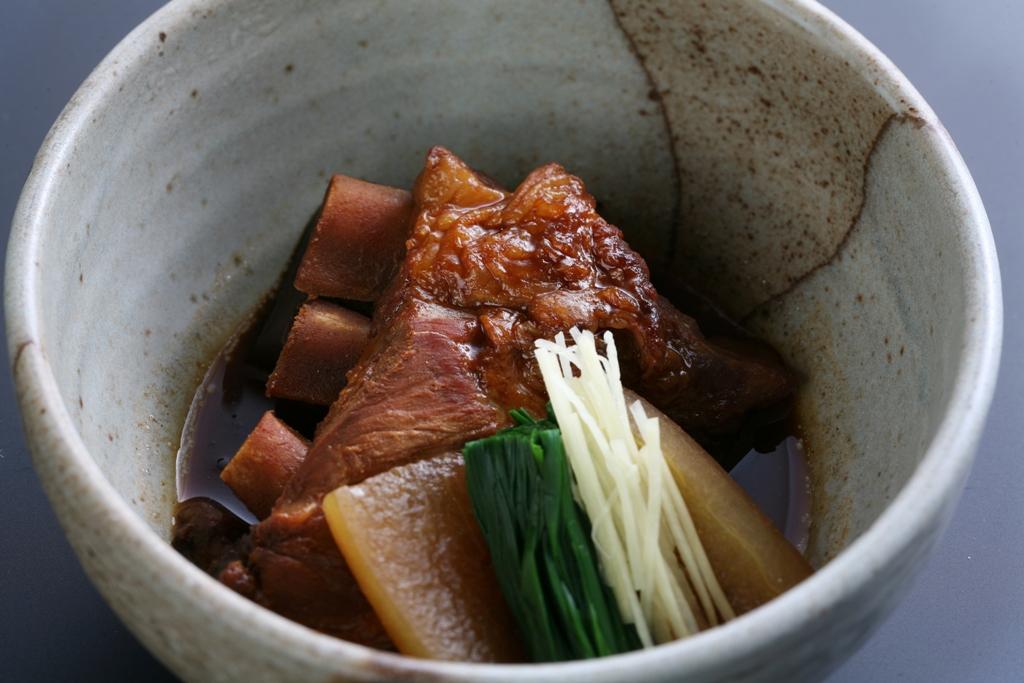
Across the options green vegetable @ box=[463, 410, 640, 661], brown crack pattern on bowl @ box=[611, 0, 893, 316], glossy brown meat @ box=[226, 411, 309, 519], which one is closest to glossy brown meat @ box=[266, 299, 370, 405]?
glossy brown meat @ box=[226, 411, 309, 519]

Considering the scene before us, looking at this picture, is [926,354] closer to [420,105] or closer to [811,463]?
[811,463]

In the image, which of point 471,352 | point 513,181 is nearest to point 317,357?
point 471,352

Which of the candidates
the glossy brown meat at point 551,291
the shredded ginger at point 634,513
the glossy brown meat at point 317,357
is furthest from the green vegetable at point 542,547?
the glossy brown meat at point 317,357

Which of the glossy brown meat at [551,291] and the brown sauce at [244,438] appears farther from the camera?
the brown sauce at [244,438]

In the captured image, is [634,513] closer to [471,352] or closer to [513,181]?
[471,352]

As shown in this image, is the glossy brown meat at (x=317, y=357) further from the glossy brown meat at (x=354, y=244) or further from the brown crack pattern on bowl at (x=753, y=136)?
the brown crack pattern on bowl at (x=753, y=136)

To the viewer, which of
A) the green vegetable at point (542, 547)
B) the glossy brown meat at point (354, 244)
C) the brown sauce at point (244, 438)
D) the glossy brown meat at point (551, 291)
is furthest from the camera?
the glossy brown meat at point (354, 244)

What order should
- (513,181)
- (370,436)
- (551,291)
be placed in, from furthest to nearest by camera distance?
1. (513,181)
2. (551,291)
3. (370,436)

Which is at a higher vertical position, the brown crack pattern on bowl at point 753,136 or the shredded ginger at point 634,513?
the brown crack pattern on bowl at point 753,136
